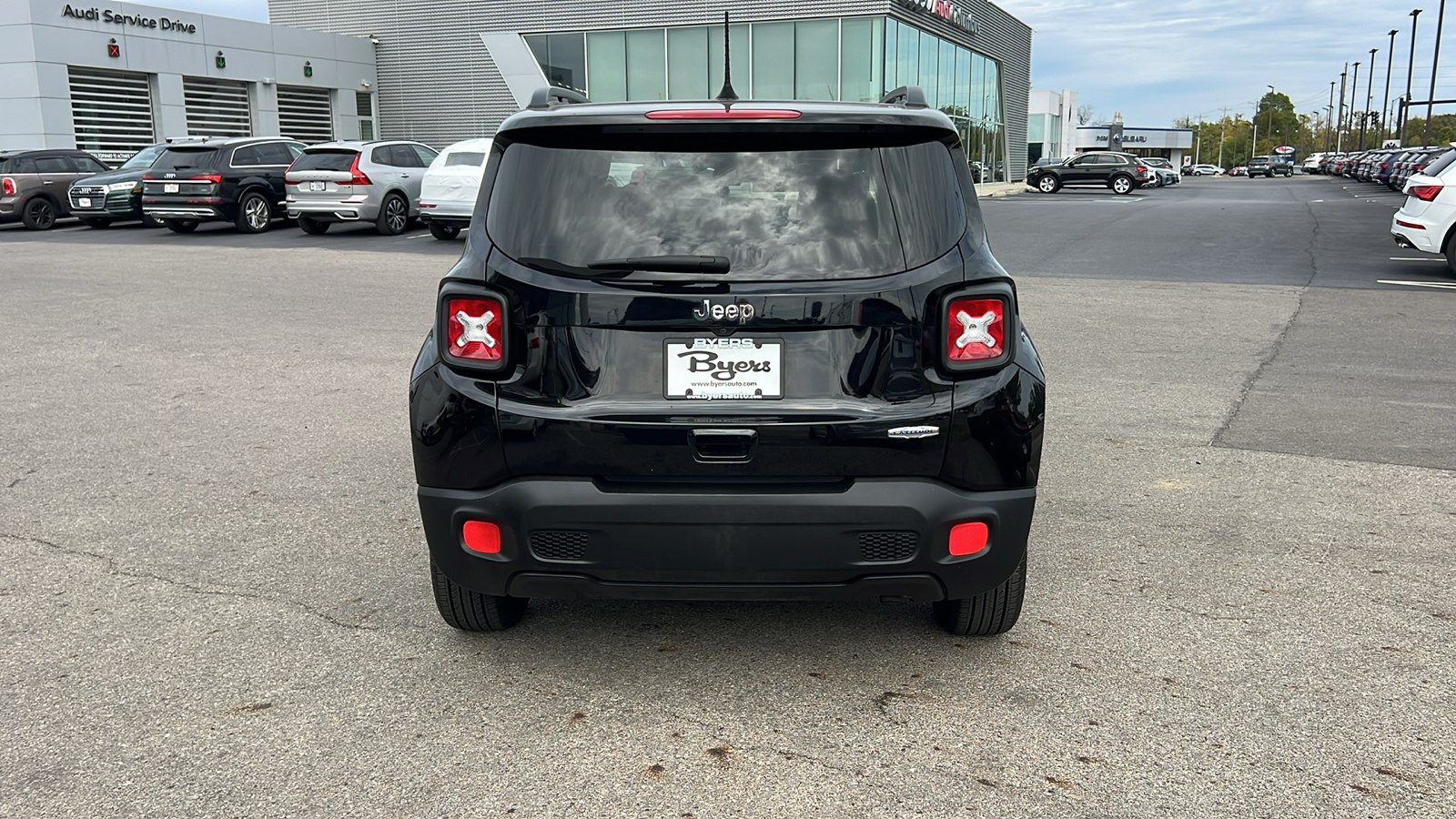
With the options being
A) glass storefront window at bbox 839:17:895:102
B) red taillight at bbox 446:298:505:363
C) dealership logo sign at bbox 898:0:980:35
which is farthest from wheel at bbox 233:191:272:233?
dealership logo sign at bbox 898:0:980:35

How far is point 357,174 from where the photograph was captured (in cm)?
2144

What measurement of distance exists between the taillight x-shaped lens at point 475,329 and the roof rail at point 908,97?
52.6 inches

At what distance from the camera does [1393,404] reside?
732 centimetres

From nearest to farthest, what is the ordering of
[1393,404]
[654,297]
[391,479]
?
[654,297], [391,479], [1393,404]

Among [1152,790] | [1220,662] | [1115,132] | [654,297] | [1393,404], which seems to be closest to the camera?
[1152,790]

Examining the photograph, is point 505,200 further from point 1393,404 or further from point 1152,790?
point 1393,404

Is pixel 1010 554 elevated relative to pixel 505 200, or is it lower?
lower

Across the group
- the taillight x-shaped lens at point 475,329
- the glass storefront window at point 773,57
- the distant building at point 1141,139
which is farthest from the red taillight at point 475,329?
the distant building at point 1141,139

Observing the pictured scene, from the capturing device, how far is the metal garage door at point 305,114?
40.3 meters

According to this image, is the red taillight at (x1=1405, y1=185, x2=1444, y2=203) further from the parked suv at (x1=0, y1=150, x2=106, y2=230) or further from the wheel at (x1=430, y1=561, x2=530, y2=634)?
the parked suv at (x1=0, y1=150, x2=106, y2=230)

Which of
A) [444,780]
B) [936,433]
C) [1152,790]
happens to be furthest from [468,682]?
[1152,790]

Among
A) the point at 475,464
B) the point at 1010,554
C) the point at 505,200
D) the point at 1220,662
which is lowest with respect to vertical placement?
the point at 1220,662

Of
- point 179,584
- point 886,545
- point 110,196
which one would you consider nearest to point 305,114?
point 110,196

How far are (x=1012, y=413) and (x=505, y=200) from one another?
5.08 feet
